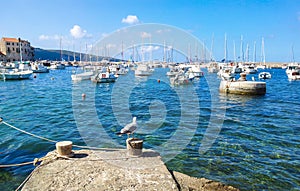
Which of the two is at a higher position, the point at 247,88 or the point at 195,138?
the point at 247,88

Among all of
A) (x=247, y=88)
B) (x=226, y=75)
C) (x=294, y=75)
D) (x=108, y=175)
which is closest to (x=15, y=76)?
(x=226, y=75)

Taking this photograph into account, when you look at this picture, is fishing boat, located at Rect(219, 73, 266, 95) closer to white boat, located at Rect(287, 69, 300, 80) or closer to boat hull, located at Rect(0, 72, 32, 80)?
white boat, located at Rect(287, 69, 300, 80)

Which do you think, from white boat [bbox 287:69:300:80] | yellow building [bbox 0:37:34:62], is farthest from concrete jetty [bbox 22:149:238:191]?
yellow building [bbox 0:37:34:62]

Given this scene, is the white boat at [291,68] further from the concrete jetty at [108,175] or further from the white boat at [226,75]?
the concrete jetty at [108,175]

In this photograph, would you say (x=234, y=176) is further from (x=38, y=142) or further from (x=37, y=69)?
(x=37, y=69)

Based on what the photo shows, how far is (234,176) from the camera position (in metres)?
8.12

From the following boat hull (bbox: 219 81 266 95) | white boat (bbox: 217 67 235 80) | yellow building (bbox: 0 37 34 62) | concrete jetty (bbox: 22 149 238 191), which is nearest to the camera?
concrete jetty (bbox: 22 149 238 191)

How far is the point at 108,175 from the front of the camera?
6172mm

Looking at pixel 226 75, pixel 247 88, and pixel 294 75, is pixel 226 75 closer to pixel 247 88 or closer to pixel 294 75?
pixel 247 88

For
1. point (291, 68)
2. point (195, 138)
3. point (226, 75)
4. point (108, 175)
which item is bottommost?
point (195, 138)

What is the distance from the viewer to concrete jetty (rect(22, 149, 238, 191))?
5.75 meters

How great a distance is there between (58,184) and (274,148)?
9.56 metres

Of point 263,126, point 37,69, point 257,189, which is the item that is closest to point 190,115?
point 263,126

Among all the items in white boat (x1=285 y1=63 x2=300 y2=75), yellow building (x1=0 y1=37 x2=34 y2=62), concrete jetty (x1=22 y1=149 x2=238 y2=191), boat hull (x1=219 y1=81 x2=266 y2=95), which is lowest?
concrete jetty (x1=22 y1=149 x2=238 y2=191)
